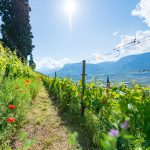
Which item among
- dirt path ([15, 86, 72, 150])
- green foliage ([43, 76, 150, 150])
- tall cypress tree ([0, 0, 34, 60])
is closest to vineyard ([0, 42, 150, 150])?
green foliage ([43, 76, 150, 150])

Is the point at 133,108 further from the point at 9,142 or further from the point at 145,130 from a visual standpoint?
the point at 9,142

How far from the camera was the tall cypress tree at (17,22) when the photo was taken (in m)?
31.6

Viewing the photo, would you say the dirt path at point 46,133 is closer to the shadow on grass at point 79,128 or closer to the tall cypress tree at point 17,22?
the shadow on grass at point 79,128

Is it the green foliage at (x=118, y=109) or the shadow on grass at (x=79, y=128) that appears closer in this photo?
the green foliage at (x=118, y=109)

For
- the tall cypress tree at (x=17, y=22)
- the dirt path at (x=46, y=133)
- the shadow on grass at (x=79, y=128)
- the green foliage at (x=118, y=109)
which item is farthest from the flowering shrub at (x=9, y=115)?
the tall cypress tree at (x=17, y=22)

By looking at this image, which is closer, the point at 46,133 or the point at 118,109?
the point at 118,109

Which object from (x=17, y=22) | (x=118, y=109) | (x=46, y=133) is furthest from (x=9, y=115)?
(x=17, y=22)

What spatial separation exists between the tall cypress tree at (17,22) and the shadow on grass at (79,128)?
23903 mm

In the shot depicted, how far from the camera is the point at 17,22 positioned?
3183 centimetres

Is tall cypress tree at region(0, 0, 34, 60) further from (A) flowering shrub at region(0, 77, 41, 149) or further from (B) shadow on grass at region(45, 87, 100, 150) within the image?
(A) flowering shrub at region(0, 77, 41, 149)

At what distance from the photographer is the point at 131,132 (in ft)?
13.6

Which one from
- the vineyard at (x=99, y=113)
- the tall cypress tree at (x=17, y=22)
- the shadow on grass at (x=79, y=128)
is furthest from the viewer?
the tall cypress tree at (x=17, y=22)

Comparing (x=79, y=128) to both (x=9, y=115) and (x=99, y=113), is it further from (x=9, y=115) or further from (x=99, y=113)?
(x=9, y=115)

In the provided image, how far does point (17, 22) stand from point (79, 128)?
27.2 metres
